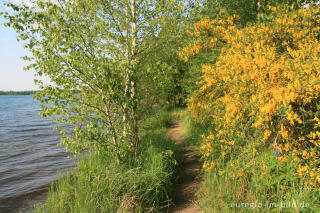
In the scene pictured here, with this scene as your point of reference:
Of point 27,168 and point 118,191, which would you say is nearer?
point 118,191

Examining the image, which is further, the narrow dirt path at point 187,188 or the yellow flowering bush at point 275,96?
the narrow dirt path at point 187,188

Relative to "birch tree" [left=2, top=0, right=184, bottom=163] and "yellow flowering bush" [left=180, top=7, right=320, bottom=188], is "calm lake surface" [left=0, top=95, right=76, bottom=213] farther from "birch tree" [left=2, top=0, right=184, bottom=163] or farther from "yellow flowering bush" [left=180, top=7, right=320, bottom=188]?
"yellow flowering bush" [left=180, top=7, right=320, bottom=188]

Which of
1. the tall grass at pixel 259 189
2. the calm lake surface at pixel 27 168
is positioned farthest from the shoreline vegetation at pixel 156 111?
the calm lake surface at pixel 27 168

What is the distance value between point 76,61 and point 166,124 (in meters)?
7.85

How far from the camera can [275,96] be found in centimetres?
319

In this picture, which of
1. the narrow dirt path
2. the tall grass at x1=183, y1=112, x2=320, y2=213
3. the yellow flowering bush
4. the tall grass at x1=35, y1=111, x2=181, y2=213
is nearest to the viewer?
the tall grass at x1=183, y1=112, x2=320, y2=213

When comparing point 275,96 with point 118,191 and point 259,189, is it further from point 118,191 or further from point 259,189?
point 118,191

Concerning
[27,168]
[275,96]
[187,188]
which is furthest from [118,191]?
[27,168]

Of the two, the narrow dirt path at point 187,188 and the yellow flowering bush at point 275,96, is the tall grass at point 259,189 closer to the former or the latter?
the yellow flowering bush at point 275,96

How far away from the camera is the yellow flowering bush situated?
3137mm

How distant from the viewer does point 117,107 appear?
459 cm

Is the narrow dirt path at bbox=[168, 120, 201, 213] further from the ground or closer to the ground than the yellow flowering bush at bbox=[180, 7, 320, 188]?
closer to the ground

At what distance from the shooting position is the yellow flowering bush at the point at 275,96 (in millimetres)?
3137

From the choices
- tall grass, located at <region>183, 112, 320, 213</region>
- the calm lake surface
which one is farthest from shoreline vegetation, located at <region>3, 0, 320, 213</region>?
the calm lake surface
